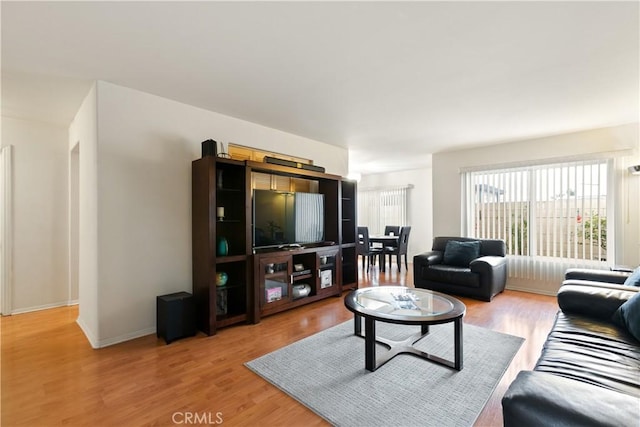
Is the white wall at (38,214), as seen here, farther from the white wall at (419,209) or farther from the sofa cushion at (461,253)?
the white wall at (419,209)

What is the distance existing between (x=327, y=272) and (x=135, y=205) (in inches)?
99.1

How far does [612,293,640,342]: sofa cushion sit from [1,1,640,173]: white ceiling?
70.8 inches

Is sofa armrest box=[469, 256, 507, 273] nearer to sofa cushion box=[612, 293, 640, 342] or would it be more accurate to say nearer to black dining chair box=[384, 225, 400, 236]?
sofa cushion box=[612, 293, 640, 342]

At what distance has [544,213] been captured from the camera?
14.8 feet

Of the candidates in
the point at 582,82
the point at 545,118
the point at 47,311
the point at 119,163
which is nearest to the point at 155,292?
the point at 119,163

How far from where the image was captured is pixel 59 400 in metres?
1.89

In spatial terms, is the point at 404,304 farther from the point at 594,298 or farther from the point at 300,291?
the point at 300,291

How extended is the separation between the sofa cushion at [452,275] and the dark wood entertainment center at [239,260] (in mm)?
1531

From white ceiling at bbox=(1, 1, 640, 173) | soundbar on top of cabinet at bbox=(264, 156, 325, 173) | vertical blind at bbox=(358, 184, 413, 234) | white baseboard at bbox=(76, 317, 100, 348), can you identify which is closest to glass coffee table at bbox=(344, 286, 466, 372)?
soundbar on top of cabinet at bbox=(264, 156, 325, 173)

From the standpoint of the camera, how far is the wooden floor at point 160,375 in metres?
1.73

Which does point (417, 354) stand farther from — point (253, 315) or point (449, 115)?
point (449, 115)

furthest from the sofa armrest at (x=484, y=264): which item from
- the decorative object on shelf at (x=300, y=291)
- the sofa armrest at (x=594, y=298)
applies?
the decorative object on shelf at (x=300, y=291)

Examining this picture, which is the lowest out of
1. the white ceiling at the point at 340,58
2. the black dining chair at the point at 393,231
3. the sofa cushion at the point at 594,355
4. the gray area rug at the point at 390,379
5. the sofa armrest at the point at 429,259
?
the gray area rug at the point at 390,379

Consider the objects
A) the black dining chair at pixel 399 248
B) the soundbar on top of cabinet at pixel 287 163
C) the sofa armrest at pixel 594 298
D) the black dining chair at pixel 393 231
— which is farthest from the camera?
the black dining chair at pixel 393 231
